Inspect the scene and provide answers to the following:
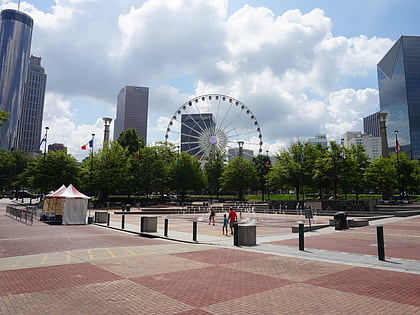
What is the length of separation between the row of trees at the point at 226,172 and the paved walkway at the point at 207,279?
36019 millimetres

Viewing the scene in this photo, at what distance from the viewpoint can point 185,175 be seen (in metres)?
66.7

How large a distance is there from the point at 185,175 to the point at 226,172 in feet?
34.8

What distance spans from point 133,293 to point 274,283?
3482 millimetres

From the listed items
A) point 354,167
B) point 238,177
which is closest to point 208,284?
point 354,167

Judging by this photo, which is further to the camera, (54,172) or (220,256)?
(54,172)

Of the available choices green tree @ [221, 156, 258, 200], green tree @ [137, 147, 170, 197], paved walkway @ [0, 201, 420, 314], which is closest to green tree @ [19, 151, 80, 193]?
green tree @ [137, 147, 170, 197]

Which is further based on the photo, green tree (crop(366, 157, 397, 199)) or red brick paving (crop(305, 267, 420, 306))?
green tree (crop(366, 157, 397, 199))

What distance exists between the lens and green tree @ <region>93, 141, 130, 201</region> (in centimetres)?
5481

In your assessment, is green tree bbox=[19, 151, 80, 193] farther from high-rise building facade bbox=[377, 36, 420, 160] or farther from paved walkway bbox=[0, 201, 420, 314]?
high-rise building facade bbox=[377, 36, 420, 160]

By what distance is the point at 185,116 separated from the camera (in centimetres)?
7006

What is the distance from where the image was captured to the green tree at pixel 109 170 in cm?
5481

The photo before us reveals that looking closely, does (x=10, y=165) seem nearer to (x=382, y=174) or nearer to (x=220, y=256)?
(x=382, y=174)

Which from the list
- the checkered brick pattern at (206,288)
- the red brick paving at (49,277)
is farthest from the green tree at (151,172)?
the red brick paving at (49,277)

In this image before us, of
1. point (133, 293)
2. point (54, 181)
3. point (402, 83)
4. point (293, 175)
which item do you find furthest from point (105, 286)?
point (402, 83)
